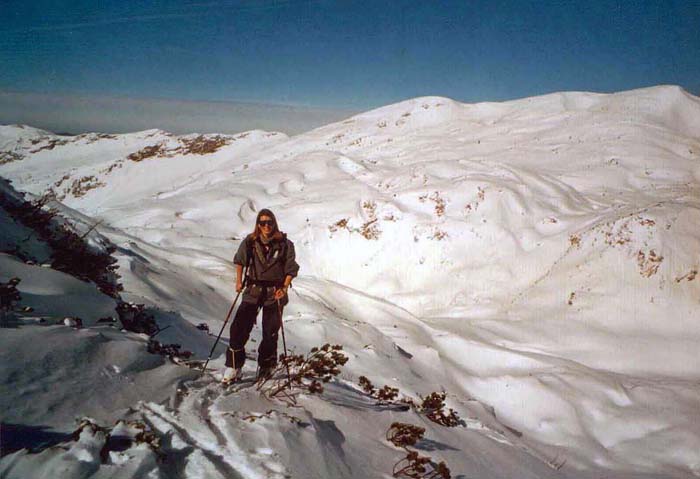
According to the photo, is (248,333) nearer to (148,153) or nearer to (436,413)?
(436,413)

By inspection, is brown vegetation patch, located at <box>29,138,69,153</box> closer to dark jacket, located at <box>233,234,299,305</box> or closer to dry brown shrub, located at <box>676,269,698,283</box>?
dark jacket, located at <box>233,234,299,305</box>

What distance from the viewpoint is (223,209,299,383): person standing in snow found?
182 inches

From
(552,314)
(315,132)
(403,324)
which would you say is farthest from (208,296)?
(315,132)

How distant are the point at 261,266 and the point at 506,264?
12086mm

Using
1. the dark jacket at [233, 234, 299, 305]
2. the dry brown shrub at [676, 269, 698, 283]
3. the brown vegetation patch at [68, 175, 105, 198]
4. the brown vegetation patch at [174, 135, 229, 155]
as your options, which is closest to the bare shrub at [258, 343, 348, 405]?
the dark jacket at [233, 234, 299, 305]

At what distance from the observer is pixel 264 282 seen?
4723 mm

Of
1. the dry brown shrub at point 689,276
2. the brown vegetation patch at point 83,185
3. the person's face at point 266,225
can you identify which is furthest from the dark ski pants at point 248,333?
the brown vegetation patch at point 83,185

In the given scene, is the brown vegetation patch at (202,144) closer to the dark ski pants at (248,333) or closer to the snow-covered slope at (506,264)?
the snow-covered slope at (506,264)

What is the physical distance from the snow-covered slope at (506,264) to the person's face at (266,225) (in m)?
1.95

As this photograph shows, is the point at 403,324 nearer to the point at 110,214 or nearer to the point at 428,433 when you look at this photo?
the point at 428,433

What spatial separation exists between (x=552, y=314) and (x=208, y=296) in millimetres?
10361

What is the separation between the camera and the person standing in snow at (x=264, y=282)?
15.2ft

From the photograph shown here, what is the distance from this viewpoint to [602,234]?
518 inches

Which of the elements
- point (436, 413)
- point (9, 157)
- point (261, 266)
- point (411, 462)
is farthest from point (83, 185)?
point (411, 462)
